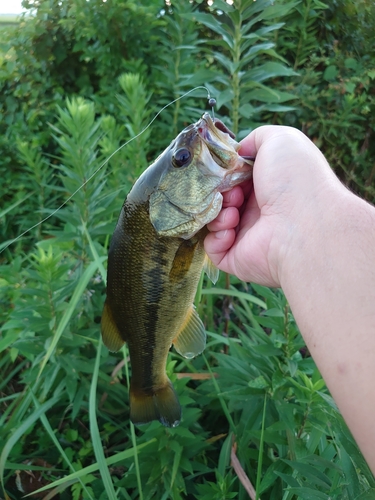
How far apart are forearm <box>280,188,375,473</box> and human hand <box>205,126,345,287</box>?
26mm

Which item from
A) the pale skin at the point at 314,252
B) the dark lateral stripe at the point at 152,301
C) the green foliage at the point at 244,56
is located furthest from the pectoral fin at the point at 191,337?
the green foliage at the point at 244,56

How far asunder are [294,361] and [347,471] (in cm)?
46

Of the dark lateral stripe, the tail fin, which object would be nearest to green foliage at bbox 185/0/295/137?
the dark lateral stripe

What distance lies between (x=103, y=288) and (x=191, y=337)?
687 mm

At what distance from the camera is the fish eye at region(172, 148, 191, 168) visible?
1.20 meters

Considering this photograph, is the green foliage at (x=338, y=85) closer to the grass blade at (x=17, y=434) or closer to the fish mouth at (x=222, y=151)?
the fish mouth at (x=222, y=151)

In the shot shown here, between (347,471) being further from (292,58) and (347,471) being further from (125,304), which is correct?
(292,58)

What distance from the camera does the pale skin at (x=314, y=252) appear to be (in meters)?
0.79

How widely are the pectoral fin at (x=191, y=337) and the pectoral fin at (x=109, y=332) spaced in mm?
242

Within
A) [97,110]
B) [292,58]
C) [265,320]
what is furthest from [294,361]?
[292,58]

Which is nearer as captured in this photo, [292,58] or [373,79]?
[373,79]

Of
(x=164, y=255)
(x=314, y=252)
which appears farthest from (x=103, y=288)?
(x=314, y=252)

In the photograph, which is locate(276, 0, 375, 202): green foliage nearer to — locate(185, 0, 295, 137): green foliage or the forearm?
locate(185, 0, 295, 137): green foliage

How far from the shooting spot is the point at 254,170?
131 cm
